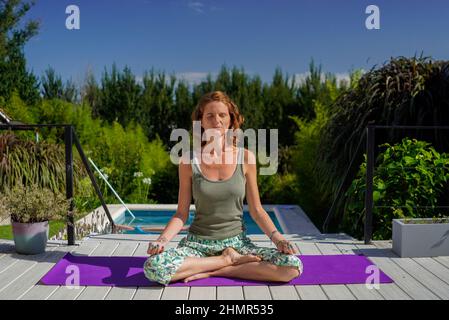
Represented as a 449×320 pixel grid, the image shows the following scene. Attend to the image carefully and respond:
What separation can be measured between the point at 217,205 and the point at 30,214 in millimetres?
1547

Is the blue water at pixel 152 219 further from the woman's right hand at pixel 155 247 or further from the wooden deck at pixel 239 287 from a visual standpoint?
the woman's right hand at pixel 155 247

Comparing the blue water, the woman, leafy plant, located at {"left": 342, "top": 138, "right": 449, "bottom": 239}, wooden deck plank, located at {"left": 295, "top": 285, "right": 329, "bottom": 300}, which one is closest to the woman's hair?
the woman

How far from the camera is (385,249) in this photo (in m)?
4.00

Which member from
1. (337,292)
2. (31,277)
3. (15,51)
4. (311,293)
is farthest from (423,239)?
(15,51)

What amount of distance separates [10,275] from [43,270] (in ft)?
0.66

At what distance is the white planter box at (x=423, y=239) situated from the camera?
12.3 feet

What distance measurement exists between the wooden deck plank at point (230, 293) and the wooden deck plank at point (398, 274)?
3.12ft

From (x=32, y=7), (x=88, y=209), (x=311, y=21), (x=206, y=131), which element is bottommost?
(x=88, y=209)

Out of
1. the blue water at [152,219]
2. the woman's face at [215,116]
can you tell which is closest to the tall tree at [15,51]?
the blue water at [152,219]

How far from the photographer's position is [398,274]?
332cm

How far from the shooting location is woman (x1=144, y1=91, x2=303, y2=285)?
3.02 metres

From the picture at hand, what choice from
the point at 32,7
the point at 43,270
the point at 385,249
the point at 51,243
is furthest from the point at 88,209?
the point at 32,7

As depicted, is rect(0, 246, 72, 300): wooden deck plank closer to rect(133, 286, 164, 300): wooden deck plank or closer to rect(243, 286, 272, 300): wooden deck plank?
rect(133, 286, 164, 300): wooden deck plank
